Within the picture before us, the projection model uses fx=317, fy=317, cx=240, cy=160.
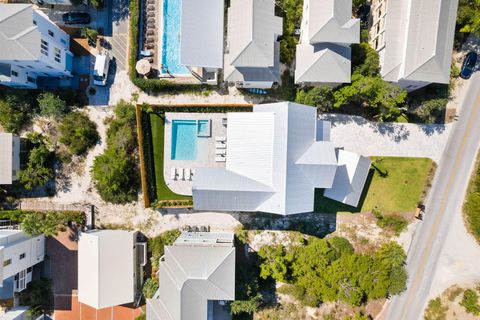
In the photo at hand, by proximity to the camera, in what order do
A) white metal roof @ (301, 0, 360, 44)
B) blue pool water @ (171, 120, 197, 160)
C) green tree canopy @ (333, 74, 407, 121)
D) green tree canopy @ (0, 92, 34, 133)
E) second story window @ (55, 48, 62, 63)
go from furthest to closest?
blue pool water @ (171, 120, 197, 160), green tree canopy @ (0, 92, 34, 133), second story window @ (55, 48, 62, 63), green tree canopy @ (333, 74, 407, 121), white metal roof @ (301, 0, 360, 44)

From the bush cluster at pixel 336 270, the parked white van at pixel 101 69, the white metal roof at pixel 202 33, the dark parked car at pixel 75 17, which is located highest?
the dark parked car at pixel 75 17

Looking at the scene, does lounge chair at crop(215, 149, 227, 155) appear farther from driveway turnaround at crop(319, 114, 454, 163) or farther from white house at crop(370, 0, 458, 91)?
white house at crop(370, 0, 458, 91)

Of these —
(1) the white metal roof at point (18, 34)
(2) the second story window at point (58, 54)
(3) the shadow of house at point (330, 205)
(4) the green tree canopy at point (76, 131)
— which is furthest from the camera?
(3) the shadow of house at point (330, 205)

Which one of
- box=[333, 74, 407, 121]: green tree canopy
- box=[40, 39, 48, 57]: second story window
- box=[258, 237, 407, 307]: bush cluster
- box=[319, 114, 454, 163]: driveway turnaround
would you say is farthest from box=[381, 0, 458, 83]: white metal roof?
box=[40, 39, 48, 57]: second story window

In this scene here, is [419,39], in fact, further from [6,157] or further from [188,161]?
[6,157]

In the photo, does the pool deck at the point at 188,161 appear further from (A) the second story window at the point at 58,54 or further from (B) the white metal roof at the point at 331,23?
A: (B) the white metal roof at the point at 331,23

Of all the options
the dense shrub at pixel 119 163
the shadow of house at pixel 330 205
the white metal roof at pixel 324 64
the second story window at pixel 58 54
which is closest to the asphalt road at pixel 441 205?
the shadow of house at pixel 330 205

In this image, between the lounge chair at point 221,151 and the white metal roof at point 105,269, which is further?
the lounge chair at point 221,151
